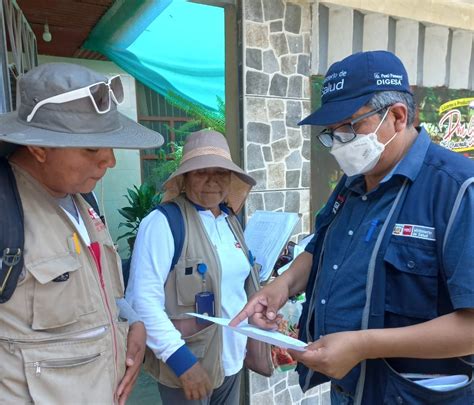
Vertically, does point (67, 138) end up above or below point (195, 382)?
above

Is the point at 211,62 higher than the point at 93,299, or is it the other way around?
the point at 211,62

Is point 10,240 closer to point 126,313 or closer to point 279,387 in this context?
point 126,313

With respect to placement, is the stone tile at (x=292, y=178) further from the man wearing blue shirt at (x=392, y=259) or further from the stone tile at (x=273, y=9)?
the man wearing blue shirt at (x=392, y=259)

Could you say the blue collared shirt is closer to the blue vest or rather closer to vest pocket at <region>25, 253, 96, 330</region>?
the blue vest

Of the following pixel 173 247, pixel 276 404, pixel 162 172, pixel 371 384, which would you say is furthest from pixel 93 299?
pixel 162 172

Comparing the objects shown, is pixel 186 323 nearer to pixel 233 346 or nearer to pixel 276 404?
pixel 233 346

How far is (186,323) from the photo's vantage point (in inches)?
73.4

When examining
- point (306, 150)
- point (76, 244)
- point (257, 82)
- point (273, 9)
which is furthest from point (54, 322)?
point (273, 9)

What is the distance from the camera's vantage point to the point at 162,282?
1.77 m

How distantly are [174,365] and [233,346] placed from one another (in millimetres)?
356

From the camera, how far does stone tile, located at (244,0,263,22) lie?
9.57 feet

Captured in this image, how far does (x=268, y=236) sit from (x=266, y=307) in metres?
0.70

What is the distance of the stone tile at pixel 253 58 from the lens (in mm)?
2961

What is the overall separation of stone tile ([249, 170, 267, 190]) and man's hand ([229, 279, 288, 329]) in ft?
4.92
